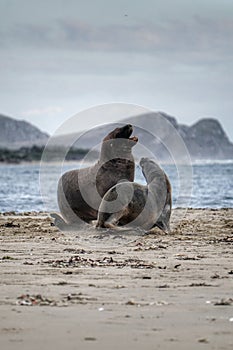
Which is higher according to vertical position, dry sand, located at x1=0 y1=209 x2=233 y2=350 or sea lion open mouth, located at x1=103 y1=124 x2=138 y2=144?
sea lion open mouth, located at x1=103 y1=124 x2=138 y2=144

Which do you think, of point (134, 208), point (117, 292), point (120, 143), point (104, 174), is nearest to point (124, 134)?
point (120, 143)

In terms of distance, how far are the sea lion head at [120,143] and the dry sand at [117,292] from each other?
2.18 metres

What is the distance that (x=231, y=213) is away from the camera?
20031 millimetres

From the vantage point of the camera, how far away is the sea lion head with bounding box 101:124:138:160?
15.2 meters

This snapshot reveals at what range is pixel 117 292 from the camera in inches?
313

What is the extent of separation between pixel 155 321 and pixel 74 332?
0.73m

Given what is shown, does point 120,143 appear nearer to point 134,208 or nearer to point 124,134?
point 124,134

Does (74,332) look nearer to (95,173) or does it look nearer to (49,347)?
(49,347)

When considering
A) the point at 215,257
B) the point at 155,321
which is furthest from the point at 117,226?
the point at 155,321

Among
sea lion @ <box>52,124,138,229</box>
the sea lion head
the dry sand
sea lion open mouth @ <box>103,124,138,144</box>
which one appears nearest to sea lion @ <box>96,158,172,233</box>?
the dry sand

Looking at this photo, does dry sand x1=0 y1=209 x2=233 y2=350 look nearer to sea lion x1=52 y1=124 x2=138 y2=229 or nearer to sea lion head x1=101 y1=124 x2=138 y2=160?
sea lion x1=52 y1=124 x2=138 y2=229

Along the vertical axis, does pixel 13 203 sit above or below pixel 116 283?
below

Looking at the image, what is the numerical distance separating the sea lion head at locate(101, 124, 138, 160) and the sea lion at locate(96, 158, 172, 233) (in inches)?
41.7

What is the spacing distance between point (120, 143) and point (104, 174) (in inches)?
25.0
